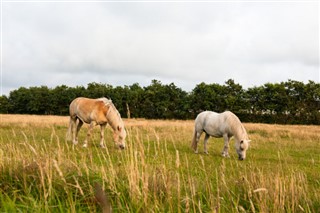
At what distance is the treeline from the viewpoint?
50.8m

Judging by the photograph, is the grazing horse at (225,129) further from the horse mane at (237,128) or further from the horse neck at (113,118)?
the horse neck at (113,118)

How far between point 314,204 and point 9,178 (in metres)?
4.16

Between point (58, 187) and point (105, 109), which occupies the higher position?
point (105, 109)

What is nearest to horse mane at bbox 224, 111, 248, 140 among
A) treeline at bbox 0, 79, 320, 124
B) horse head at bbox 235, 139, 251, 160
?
horse head at bbox 235, 139, 251, 160

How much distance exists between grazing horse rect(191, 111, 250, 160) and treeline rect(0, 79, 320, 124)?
39.8 m

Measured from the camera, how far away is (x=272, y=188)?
13.4ft

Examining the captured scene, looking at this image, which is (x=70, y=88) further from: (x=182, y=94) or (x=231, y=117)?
(x=231, y=117)

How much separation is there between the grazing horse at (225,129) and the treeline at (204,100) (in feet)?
131

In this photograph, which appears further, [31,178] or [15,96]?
[15,96]

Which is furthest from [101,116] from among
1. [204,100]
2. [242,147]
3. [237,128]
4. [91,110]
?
[204,100]

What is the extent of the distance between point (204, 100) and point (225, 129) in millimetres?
43600

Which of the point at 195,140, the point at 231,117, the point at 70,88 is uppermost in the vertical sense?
the point at 70,88

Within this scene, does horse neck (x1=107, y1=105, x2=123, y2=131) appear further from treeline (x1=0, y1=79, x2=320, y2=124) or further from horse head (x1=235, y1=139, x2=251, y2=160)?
treeline (x1=0, y1=79, x2=320, y2=124)

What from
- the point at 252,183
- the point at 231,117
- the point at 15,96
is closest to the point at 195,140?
the point at 231,117
